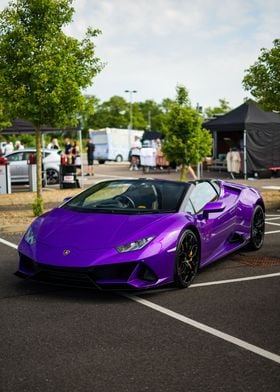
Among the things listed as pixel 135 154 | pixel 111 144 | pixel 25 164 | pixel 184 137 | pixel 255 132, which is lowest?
pixel 25 164

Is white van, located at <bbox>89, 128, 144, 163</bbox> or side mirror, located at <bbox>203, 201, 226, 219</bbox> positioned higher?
white van, located at <bbox>89, 128, 144, 163</bbox>

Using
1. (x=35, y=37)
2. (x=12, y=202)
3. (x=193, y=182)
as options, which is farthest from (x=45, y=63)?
(x=193, y=182)

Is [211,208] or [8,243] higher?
[211,208]

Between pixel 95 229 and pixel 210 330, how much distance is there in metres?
1.75

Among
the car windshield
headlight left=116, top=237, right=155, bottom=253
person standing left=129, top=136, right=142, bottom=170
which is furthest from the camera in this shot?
person standing left=129, top=136, right=142, bottom=170

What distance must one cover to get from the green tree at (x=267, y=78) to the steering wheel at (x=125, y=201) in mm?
9704

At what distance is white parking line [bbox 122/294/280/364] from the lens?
4172mm

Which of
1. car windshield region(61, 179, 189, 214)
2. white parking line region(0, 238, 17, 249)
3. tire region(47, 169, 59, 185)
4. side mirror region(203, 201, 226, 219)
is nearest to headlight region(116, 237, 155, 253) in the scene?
car windshield region(61, 179, 189, 214)

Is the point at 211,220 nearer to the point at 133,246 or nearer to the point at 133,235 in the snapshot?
the point at 133,235

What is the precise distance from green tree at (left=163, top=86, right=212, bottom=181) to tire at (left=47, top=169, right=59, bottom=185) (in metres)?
6.70

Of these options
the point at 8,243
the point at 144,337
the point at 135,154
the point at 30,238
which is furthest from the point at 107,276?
the point at 135,154

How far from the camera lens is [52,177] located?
2289 centimetres

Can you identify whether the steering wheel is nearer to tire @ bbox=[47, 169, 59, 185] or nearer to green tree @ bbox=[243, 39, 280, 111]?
green tree @ bbox=[243, 39, 280, 111]

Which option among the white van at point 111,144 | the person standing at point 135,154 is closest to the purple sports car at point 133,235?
the person standing at point 135,154
